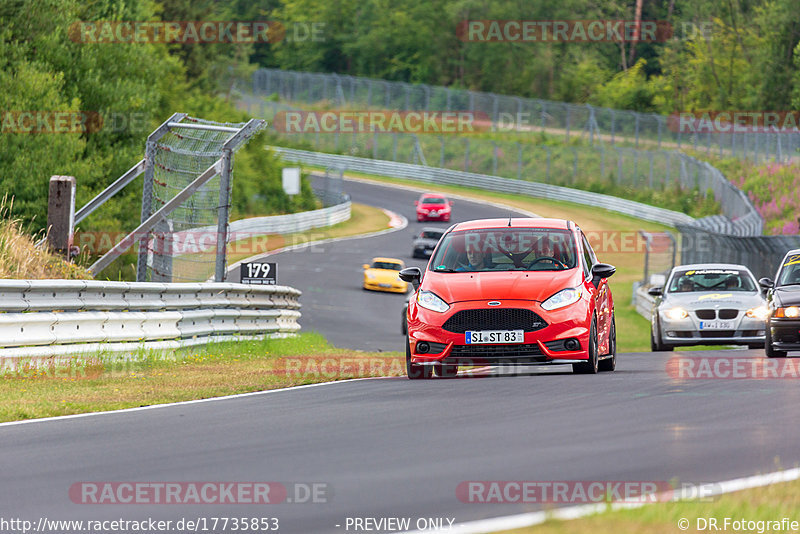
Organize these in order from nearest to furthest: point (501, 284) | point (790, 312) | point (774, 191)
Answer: point (501, 284) → point (790, 312) → point (774, 191)

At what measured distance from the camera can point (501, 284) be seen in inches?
525

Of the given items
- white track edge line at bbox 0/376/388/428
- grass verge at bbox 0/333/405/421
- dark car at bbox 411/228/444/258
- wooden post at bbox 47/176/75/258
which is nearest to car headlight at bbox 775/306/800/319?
grass verge at bbox 0/333/405/421

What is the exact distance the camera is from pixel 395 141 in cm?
8738

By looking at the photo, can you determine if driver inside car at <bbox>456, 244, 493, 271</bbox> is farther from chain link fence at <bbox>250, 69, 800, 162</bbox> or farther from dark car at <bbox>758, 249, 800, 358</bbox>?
chain link fence at <bbox>250, 69, 800, 162</bbox>

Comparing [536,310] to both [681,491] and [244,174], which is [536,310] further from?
[244,174]

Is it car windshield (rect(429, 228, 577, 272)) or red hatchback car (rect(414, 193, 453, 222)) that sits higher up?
car windshield (rect(429, 228, 577, 272))

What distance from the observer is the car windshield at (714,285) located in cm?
2158

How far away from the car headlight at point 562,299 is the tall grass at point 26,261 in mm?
7383

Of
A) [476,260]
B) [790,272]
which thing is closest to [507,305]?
[476,260]

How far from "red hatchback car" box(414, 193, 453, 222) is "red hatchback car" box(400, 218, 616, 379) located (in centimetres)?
5132

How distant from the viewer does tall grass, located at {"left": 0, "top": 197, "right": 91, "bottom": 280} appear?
1731cm

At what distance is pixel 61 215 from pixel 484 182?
202ft

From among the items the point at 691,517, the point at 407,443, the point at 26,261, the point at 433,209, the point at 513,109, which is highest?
the point at 691,517

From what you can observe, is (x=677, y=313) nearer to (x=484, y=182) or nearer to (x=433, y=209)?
(x=433, y=209)
